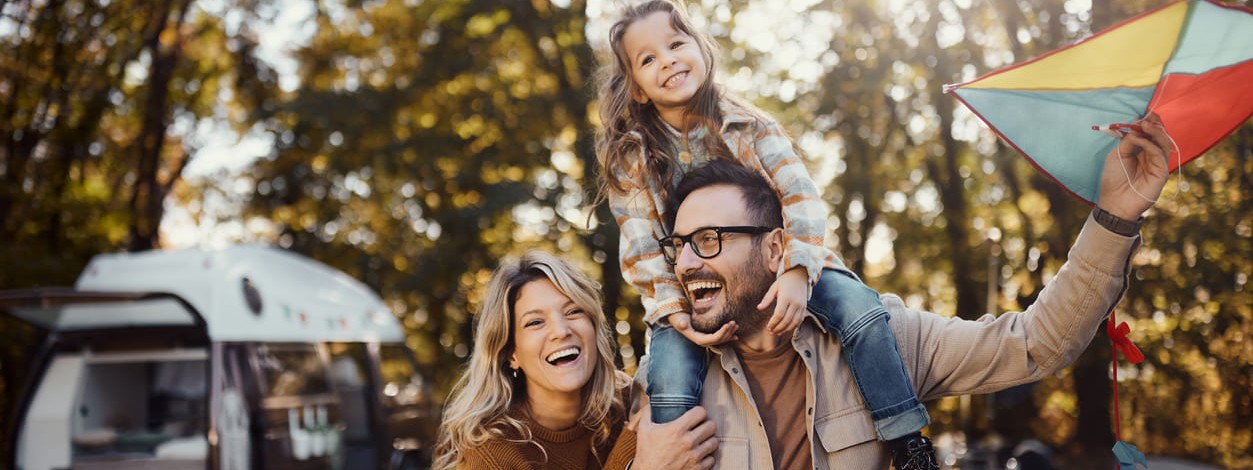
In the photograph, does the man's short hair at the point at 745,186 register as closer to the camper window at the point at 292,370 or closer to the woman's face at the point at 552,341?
the woman's face at the point at 552,341

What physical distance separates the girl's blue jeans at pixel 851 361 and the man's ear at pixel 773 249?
0.51 feet

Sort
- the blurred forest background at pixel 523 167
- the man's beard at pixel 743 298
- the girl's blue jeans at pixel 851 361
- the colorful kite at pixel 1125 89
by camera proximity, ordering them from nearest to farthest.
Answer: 1. the colorful kite at pixel 1125 89
2. the girl's blue jeans at pixel 851 361
3. the man's beard at pixel 743 298
4. the blurred forest background at pixel 523 167

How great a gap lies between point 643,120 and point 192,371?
787 centimetres

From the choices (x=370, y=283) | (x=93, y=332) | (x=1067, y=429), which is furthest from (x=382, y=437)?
(x=1067, y=429)

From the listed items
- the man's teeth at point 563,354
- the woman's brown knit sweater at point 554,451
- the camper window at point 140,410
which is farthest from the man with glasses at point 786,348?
the camper window at point 140,410

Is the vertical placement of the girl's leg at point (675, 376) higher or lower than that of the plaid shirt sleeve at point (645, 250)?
lower

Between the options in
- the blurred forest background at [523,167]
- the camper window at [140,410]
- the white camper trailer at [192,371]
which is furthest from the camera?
the blurred forest background at [523,167]

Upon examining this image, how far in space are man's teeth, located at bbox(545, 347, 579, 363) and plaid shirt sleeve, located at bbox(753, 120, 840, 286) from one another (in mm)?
1044

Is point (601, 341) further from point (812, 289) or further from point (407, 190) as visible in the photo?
point (407, 190)

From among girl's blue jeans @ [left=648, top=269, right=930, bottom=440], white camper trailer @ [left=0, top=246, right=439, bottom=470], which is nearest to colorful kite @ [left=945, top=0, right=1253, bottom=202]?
girl's blue jeans @ [left=648, top=269, right=930, bottom=440]

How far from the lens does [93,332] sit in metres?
9.15

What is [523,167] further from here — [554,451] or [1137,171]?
[1137,171]

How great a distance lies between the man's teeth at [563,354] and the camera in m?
3.96

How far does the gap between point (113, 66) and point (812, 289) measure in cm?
1665
